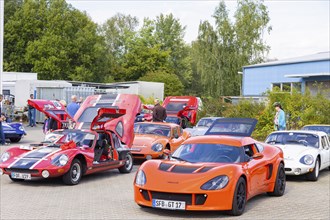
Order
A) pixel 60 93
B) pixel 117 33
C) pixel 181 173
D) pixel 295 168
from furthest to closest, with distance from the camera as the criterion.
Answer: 1. pixel 117 33
2. pixel 60 93
3. pixel 295 168
4. pixel 181 173


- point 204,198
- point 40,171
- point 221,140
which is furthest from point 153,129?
point 204,198

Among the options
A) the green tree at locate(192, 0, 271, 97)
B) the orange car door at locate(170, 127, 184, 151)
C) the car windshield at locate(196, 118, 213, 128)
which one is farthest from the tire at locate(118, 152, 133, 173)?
the green tree at locate(192, 0, 271, 97)

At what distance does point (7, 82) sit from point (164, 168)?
3589 cm

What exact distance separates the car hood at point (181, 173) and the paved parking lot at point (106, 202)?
579 mm

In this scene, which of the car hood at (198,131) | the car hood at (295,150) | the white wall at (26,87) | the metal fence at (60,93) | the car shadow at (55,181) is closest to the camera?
the car shadow at (55,181)

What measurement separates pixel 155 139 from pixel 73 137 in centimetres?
407

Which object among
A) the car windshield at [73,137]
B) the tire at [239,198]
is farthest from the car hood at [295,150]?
the car windshield at [73,137]

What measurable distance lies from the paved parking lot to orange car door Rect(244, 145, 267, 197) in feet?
1.11

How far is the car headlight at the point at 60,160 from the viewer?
11.4 meters

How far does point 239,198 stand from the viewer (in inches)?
348

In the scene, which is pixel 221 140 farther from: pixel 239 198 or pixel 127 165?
pixel 127 165

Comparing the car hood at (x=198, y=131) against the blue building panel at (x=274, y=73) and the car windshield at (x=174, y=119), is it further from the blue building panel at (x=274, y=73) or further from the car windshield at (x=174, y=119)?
the blue building panel at (x=274, y=73)

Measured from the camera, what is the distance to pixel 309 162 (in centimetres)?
1345

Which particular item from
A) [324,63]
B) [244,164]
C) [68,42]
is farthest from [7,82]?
[244,164]
